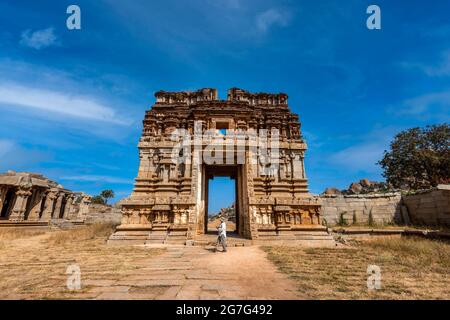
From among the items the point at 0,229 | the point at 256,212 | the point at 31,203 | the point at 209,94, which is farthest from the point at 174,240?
the point at 31,203

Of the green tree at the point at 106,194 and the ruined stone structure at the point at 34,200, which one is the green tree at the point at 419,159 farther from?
the green tree at the point at 106,194

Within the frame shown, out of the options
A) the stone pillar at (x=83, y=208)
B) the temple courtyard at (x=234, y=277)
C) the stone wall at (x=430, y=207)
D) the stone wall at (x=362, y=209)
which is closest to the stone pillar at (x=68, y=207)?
the stone pillar at (x=83, y=208)

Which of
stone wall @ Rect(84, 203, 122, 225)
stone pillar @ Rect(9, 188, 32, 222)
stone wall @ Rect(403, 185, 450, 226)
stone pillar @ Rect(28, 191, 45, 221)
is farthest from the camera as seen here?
stone wall @ Rect(84, 203, 122, 225)

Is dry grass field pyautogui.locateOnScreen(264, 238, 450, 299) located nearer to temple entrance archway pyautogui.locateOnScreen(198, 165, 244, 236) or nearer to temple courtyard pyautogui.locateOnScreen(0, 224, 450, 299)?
temple courtyard pyautogui.locateOnScreen(0, 224, 450, 299)

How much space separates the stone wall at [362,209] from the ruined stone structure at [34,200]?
92.1 feet

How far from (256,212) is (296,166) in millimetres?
4795

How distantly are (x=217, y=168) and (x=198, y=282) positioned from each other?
40.2ft

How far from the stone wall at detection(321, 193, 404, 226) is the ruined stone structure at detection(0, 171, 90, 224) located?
28073 millimetres

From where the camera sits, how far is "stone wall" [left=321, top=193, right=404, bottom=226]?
18.7 meters

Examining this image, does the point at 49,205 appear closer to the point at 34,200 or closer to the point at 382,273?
the point at 34,200

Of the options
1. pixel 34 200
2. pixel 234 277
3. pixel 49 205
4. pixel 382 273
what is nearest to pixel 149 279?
pixel 234 277

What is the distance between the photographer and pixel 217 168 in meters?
17.2

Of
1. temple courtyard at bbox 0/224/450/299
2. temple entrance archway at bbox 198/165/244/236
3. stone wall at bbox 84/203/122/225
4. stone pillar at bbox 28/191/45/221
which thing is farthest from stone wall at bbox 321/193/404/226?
stone pillar at bbox 28/191/45/221
